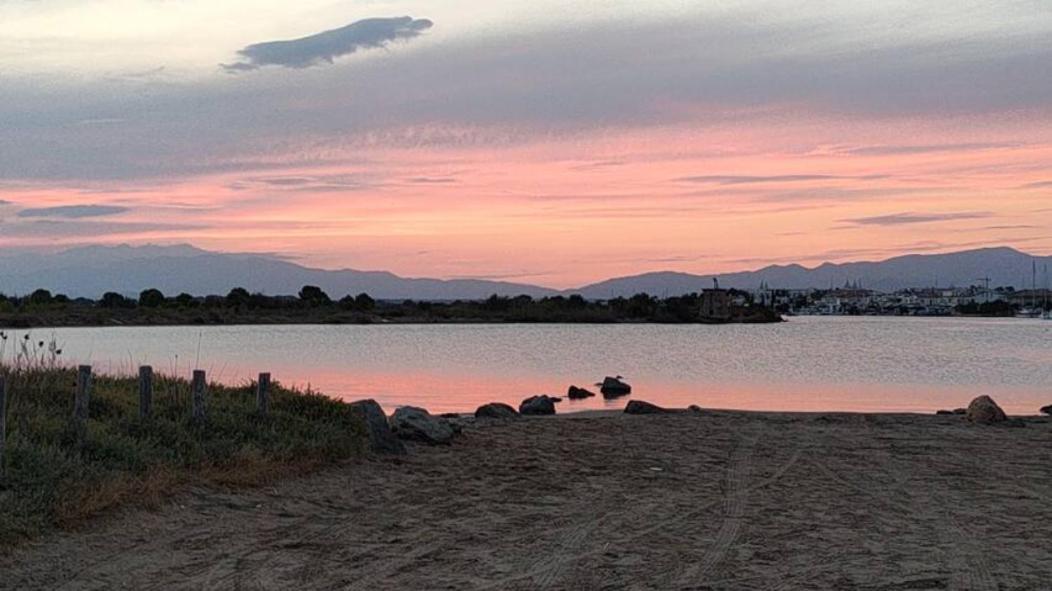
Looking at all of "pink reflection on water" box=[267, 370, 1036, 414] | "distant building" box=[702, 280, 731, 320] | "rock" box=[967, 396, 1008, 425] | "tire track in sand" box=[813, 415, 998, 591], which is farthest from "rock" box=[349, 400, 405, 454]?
"distant building" box=[702, 280, 731, 320]

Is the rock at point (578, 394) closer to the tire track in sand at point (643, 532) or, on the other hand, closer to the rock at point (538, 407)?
the rock at point (538, 407)

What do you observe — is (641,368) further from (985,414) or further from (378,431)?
(378,431)

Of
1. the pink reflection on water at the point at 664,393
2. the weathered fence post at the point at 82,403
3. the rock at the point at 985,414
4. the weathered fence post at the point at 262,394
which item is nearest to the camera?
the weathered fence post at the point at 82,403

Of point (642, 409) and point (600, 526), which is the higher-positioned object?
point (642, 409)

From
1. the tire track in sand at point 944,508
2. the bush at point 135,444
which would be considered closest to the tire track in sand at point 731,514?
the tire track in sand at point 944,508

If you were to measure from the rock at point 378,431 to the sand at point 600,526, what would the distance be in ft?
1.71

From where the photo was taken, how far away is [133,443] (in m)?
11.3

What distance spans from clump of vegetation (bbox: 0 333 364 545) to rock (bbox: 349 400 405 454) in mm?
141

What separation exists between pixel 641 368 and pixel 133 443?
120ft

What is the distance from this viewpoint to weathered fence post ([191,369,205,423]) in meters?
12.9

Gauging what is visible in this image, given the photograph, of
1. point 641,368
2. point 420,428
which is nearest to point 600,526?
point 420,428

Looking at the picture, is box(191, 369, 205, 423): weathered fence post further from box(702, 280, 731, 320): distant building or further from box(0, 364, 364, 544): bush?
box(702, 280, 731, 320): distant building

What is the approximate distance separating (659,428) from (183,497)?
10.1 meters

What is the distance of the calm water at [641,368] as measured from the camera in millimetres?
31969
